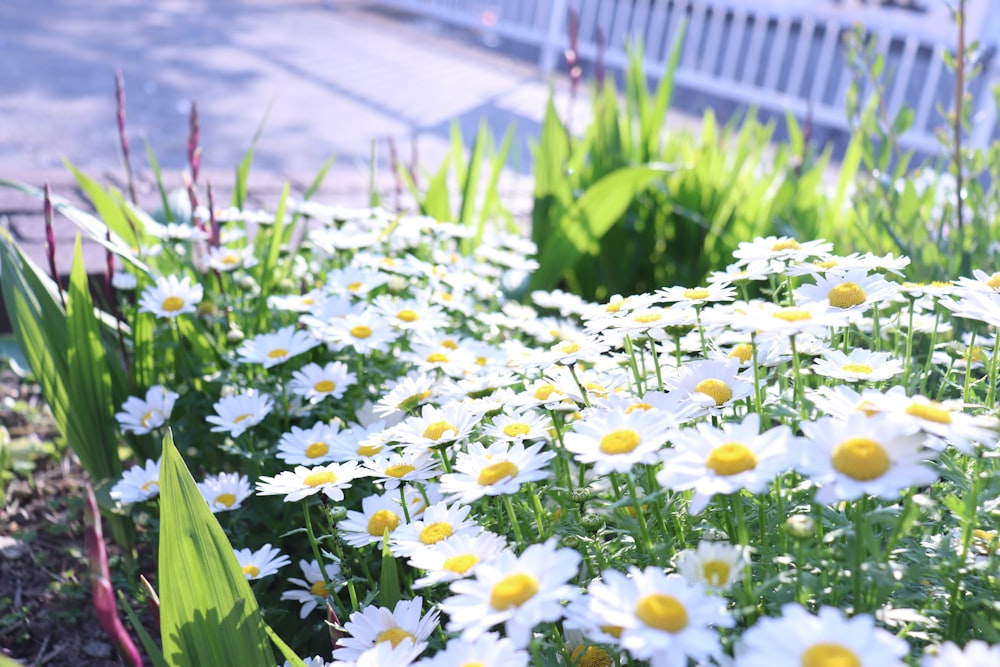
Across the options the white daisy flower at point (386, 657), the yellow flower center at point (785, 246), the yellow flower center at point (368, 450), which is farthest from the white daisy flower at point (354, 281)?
the white daisy flower at point (386, 657)

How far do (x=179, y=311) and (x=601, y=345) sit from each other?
0.70 metres

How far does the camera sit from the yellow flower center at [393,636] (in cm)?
79

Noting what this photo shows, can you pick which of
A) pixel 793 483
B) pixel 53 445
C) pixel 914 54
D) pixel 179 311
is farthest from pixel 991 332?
pixel 914 54

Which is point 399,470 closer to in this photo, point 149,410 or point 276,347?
point 276,347

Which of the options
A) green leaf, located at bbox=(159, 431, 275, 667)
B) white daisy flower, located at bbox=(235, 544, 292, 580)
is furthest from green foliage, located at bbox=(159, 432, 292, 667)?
white daisy flower, located at bbox=(235, 544, 292, 580)

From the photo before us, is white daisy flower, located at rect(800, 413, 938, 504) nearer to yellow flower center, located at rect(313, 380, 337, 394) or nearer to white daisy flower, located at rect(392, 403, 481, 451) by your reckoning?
white daisy flower, located at rect(392, 403, 481, 451)

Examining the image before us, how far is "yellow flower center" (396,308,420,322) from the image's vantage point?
130 centimetres

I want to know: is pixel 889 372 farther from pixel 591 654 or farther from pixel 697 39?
pixel 697 39

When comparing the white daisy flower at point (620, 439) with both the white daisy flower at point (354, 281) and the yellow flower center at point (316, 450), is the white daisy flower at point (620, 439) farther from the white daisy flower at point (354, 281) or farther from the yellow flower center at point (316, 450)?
the white daisy flower at point (354, 281)

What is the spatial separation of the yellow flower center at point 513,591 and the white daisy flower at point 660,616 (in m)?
0.05

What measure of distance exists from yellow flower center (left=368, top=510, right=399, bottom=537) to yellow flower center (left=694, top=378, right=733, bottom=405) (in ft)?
1.12

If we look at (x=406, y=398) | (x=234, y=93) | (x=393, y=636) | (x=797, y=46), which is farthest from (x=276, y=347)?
(x=797, y=46)

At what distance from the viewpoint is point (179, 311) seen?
1.32 m

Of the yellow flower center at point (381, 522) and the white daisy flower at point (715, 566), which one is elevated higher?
the white daisy flower at point (715, 566)
